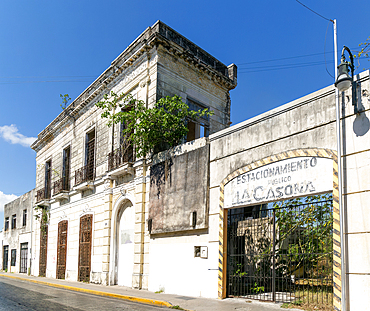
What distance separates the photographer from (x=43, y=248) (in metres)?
22.8

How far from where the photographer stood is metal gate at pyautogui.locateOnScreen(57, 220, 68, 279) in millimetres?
19392

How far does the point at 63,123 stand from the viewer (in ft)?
71.6

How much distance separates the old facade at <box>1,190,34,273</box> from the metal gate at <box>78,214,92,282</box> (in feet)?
30.0

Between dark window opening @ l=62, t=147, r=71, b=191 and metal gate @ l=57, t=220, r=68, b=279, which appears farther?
dark window opening @ l=62, t=147, r=71, b=191

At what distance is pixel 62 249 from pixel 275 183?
14720mm

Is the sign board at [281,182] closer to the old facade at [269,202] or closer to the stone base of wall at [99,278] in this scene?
the old facade at [269,202]

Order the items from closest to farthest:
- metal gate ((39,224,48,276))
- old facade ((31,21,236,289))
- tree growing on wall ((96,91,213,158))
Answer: tree growing on wall ((96,91,213,158)), old facade ((31,21,236,289)), metal gate ((39,224,48,276))

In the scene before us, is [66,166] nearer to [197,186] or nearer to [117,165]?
[117,165]

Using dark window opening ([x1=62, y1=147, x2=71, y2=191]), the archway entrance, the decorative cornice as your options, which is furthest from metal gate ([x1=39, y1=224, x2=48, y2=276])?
the archway entrance

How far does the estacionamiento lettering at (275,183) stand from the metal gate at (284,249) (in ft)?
1.40

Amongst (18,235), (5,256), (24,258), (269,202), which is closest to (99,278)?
(269,202)

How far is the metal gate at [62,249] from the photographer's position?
63.6ft

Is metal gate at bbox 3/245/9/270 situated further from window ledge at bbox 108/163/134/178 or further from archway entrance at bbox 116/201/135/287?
window ledge at bbox 108/163/134/178

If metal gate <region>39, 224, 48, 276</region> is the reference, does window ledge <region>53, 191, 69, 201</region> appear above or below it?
above
